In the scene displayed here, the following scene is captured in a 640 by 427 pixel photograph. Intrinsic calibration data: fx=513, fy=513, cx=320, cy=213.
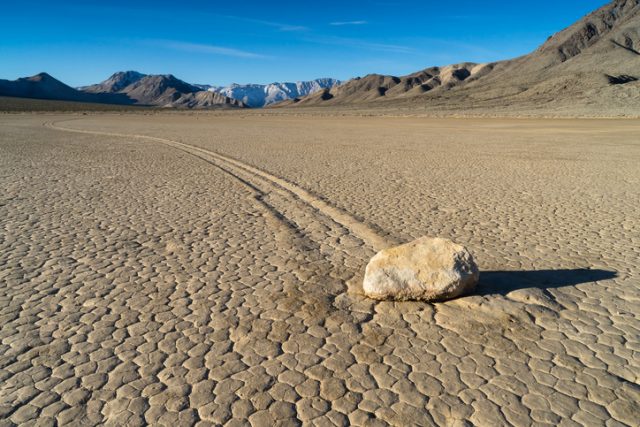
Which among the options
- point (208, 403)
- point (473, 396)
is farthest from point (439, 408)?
point (208, 403)

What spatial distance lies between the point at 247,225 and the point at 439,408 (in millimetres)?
4780

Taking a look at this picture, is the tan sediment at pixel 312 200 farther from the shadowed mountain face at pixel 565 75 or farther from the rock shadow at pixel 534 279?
the shadowed mountain face at pixel 565 75

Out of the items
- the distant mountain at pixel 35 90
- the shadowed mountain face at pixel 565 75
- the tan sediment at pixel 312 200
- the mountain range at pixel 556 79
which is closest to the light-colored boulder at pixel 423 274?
the tan sediment at pixel 312 200

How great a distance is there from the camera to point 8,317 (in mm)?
4434

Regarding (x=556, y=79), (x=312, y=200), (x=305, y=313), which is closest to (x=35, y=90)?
(x=556, y=79)

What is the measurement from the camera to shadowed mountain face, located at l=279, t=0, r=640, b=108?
2837 inches

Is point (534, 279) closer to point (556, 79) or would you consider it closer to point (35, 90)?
point (556, 79)

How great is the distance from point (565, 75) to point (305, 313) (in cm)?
9144

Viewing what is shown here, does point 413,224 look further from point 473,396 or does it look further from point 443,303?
point 473,396

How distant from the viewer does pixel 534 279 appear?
17.4ft

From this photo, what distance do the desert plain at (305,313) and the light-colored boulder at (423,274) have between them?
133 millimetres

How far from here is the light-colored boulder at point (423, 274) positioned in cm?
459

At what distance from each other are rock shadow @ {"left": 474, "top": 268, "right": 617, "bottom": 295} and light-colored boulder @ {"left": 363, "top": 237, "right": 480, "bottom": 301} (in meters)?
0.35

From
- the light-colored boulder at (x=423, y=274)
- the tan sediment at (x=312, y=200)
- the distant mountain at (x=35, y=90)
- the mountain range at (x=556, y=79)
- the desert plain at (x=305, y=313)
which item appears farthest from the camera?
the distant mountain at (x=35, y=90)
